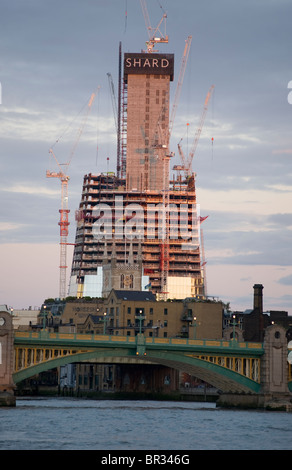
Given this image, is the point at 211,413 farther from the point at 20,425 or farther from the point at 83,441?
the point at 83,441

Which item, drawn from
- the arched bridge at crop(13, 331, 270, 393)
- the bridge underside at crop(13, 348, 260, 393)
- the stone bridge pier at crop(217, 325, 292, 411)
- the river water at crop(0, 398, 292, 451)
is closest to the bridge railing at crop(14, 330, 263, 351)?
the arched bridge at crop(13, 331, 270, 393)

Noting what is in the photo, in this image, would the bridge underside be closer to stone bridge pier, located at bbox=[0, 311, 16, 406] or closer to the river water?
stone bridge pier, located at bbox=[0, 311, 16, 406]

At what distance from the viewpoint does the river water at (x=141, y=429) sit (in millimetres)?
112938

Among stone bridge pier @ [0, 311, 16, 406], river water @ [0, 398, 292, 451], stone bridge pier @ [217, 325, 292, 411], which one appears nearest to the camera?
river water @ [0, 398, 292, 451]

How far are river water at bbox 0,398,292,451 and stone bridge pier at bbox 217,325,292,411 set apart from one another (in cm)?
486

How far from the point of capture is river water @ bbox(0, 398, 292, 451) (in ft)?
371

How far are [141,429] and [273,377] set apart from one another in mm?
47890

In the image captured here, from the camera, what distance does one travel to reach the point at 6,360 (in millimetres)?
162375
